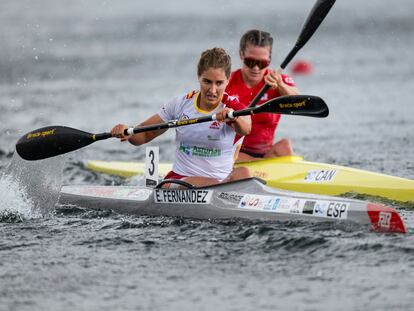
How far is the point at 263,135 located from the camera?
1220 cm

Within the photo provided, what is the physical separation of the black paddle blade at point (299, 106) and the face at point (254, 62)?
1885mm

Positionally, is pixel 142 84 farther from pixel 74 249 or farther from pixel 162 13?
pixel 162 13

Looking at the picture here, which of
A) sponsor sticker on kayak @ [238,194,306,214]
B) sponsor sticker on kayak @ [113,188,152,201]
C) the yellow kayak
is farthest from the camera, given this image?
the yellow kayak

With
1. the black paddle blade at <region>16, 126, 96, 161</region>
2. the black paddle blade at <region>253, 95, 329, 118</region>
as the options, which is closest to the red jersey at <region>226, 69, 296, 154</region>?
the black paddle blade at <region>253, 95, 329, 118</region>

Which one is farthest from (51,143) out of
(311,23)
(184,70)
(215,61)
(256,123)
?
(184,70)

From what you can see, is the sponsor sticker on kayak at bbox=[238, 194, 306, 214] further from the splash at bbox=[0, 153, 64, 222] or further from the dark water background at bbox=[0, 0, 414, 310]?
the splash at bbox=[0, 153, 64, 222]

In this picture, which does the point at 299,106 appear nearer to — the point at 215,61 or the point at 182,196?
the point at 215,61

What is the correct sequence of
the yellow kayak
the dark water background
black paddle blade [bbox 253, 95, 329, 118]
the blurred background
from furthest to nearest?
1. the blurred background
2. the yellow kayak
3. black paddle blade [bbox 253, 95, 329, 118]
4. the dark water background

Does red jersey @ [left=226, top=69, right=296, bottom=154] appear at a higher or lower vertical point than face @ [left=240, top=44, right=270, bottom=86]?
lower

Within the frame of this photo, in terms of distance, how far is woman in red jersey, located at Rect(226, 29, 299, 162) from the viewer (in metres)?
11.3

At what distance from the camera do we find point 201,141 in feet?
31.7

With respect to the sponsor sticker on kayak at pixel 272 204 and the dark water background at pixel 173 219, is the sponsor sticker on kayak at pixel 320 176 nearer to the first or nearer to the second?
→ the dark water background at pixel 173 219

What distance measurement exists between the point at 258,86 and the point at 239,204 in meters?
2.76

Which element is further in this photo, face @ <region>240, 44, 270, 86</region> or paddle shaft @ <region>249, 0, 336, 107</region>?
face @ <region>240, 44, 270, 86</region>
